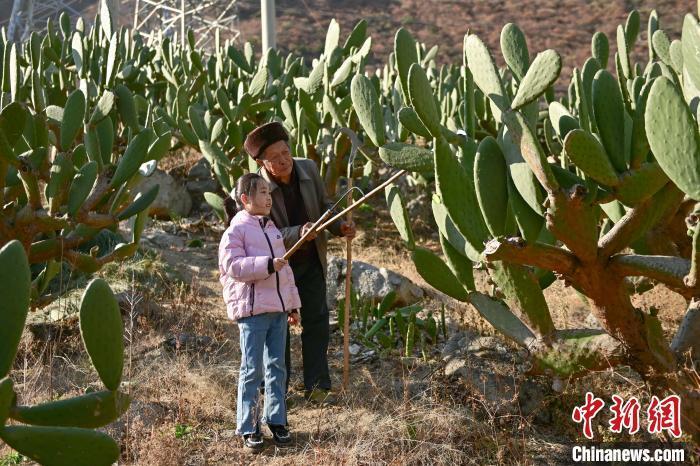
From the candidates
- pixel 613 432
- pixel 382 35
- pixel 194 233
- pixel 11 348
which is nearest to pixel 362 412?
pixel 613 432

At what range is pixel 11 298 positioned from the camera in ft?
5.55

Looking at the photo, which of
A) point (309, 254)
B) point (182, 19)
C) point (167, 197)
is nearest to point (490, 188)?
point (309, 254)

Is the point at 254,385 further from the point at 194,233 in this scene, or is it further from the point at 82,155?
the point at 194,233

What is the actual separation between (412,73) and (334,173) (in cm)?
307

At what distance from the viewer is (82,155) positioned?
4293 mm

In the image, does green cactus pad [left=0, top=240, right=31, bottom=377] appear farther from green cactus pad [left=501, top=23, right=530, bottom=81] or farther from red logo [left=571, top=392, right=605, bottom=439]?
red logo [left=571, top=392, right=605, bottom=439]

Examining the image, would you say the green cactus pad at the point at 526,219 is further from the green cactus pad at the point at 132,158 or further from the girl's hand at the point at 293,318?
the green cactus pad at the point at 132,158

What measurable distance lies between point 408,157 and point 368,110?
1.87 feet

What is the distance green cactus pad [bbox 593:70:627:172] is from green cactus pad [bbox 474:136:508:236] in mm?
358

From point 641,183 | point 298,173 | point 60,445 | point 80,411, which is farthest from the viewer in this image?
point 298,173

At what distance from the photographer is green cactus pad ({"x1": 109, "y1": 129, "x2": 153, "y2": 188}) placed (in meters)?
3.71

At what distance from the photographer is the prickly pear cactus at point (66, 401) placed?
1698mm

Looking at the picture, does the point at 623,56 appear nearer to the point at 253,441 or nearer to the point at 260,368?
the point at 260,368

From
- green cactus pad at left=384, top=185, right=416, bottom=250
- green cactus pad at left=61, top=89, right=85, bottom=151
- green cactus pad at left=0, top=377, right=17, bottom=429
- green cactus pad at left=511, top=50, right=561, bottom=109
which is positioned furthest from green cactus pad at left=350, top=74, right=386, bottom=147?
green cactus pad at left=0, top=377, right=17, bottom=429
